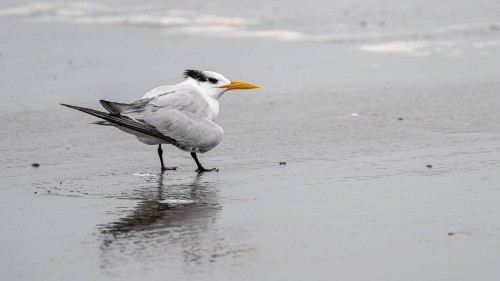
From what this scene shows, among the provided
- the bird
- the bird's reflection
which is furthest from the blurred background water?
the bird's reflection

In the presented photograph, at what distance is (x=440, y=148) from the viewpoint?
7.57 metres

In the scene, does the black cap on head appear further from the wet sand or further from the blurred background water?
the blurred background water

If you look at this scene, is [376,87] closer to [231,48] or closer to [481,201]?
[231,48]

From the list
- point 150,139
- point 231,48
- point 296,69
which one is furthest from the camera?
point 231,48

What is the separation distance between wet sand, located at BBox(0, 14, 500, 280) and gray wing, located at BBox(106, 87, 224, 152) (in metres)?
0.20

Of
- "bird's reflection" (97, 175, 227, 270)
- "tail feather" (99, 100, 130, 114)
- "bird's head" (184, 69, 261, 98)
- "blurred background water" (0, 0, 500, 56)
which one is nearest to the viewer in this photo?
"bird's reflection" (97, 175, 227, 270)

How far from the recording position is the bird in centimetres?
700

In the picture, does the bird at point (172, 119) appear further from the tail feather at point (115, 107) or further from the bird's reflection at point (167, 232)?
the bird's reflection at point (167, 232)

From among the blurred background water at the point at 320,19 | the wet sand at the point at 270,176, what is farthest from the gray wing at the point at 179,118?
A: the blurred background water at the point at 320,19

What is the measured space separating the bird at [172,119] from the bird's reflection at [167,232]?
2.13ft

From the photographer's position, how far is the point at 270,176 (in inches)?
269

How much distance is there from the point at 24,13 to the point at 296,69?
261 inches

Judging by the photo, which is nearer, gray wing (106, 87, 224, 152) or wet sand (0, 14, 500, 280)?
wet sand (0, 14, 500, 280)

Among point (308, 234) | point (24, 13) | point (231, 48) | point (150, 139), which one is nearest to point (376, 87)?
point (231, 48)
